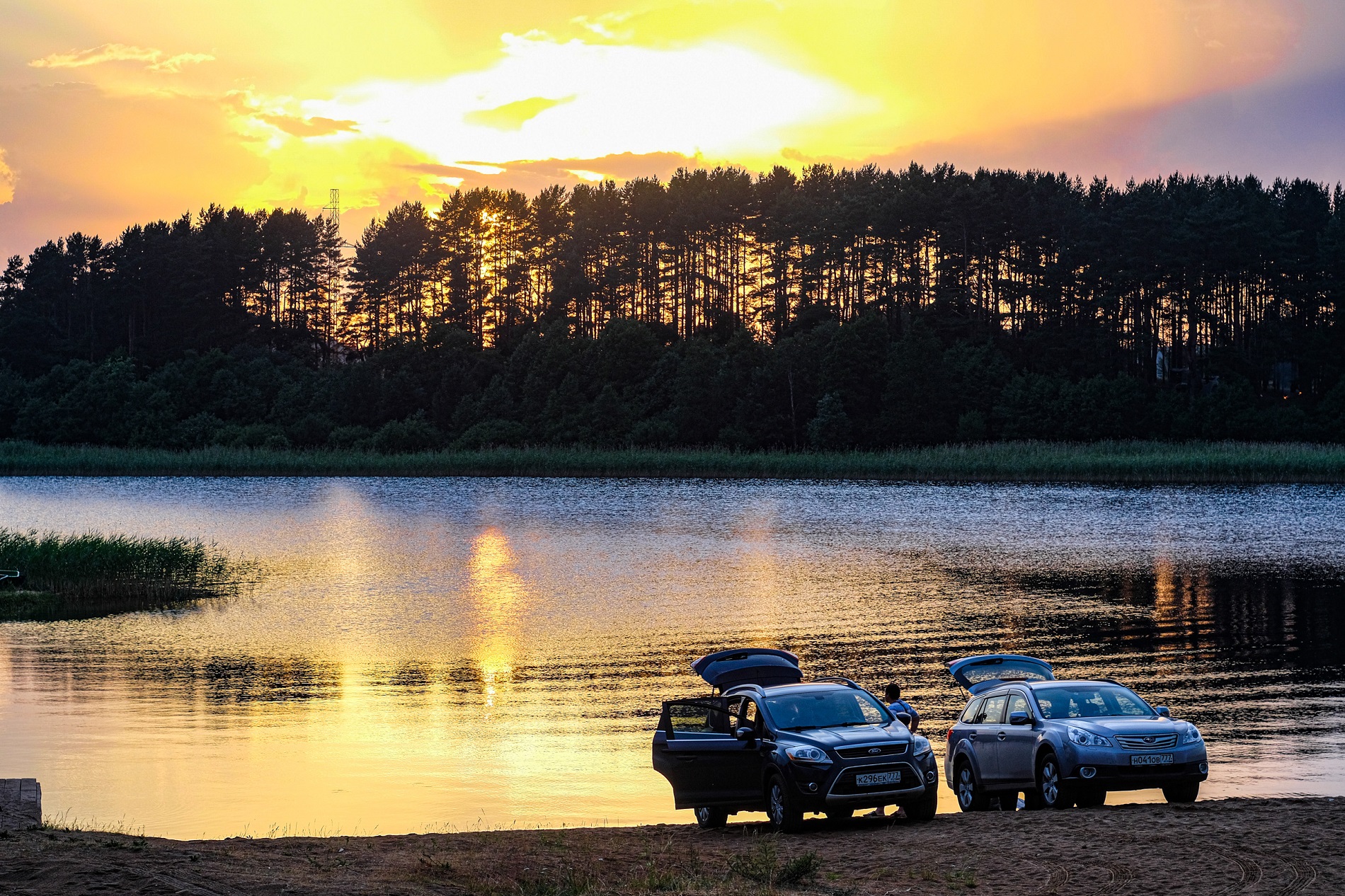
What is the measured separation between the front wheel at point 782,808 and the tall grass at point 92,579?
31.1m

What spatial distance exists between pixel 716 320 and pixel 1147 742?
131m

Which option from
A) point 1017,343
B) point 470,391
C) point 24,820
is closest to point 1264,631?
point 24,820

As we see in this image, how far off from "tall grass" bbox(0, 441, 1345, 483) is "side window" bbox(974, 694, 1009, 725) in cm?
8230

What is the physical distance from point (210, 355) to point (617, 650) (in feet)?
422

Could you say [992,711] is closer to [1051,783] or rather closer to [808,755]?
[1051,783]

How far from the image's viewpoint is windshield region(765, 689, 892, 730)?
57.3 feet

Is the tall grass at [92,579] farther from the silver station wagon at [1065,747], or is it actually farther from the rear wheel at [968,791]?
the silver station wagon at [1065,747]

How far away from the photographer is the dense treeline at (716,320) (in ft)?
411

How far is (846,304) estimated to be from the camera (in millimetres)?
142625

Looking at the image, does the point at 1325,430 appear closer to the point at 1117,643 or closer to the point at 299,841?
the point at 1117,643

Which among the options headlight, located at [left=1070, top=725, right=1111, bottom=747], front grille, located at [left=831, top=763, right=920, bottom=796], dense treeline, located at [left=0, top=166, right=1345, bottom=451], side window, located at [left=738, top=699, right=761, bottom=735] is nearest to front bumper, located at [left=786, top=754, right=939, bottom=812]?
front grille, located at [left=831, top=763, right=920, bottom=796]

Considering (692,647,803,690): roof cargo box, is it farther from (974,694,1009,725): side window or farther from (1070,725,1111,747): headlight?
(1070,725,1111,747): headlight

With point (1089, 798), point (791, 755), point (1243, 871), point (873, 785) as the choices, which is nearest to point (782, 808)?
point (791, 755)

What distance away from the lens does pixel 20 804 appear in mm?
15516
